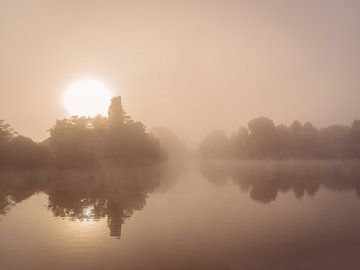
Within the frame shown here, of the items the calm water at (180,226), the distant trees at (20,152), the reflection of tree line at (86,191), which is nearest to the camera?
the calm water at (180,226)

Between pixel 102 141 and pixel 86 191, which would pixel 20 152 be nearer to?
pixel 102 141

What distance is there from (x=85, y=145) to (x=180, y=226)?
87.3 m

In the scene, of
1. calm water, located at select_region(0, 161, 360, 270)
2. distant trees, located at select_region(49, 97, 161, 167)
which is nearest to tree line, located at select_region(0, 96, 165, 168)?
distant trees, located at select_region(49, 97, 161, 167)

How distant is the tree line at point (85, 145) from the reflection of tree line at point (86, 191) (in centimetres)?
400

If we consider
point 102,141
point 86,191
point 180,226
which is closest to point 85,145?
point 102,141

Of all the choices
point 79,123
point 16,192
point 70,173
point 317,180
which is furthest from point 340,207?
point 79,123

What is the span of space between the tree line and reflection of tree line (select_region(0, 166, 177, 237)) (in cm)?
400

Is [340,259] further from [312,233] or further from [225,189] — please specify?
[225,189]

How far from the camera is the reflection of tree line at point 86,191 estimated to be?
76062 mm

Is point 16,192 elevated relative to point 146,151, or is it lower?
lower

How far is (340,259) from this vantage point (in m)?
44.2

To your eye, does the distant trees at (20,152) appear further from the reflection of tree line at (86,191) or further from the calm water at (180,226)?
the calm water at (180,226)

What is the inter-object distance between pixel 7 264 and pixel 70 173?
92.7 m

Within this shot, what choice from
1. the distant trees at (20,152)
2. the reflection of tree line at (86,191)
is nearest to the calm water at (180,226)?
the reflection of tree line at (86,191)
